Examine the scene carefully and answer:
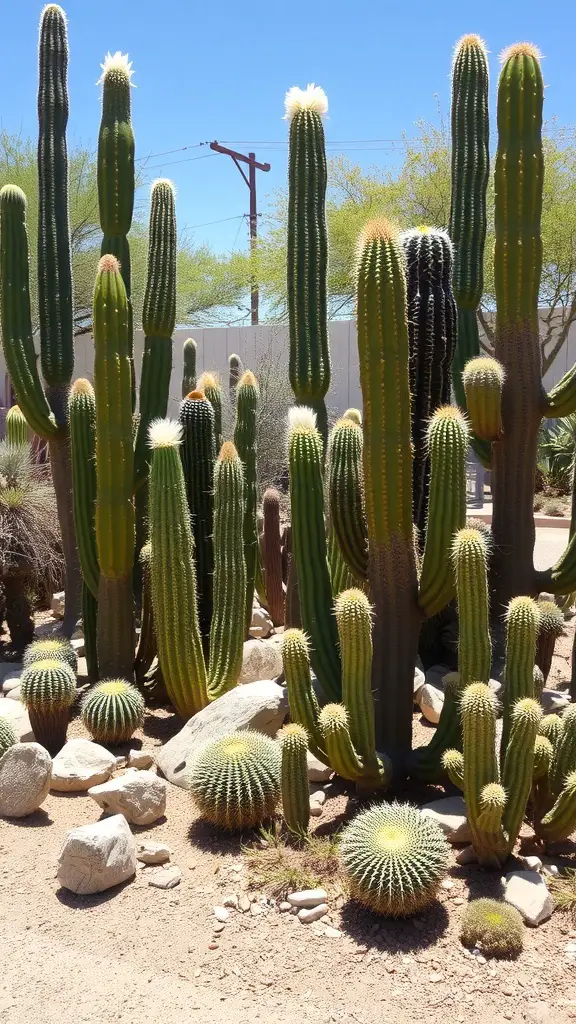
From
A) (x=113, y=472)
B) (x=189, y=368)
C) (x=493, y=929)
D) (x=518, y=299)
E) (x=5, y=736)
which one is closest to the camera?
(x=493, y=929)

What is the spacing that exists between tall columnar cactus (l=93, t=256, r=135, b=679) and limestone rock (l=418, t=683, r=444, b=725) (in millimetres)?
2005

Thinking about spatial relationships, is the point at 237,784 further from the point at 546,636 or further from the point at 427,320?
the point at 427,320

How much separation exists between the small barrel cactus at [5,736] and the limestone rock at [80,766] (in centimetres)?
30

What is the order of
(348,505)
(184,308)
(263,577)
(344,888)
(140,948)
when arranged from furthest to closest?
(184,308), (263,577), (348,505), (344,888), (140,948)

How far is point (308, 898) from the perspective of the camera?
3875 millimetres

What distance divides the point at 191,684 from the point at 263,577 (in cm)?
280

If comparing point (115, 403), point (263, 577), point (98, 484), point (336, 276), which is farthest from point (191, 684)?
point (336, 276)

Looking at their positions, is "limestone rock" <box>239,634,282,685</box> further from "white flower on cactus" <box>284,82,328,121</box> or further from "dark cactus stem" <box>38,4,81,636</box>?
"white flower on cactus" <box>284,82,328,121</box>

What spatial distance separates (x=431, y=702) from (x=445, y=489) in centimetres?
183

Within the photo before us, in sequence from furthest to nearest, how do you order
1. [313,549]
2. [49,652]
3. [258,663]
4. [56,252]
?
[56,252], [258,663], [49,652], [313,549]

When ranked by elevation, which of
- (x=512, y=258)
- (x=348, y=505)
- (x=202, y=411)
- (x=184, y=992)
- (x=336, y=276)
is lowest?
(x=184, y=992)

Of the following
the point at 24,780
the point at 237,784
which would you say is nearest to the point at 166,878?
the point at 237,784

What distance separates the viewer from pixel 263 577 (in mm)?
8555

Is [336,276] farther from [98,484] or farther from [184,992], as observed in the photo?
[184,992]
